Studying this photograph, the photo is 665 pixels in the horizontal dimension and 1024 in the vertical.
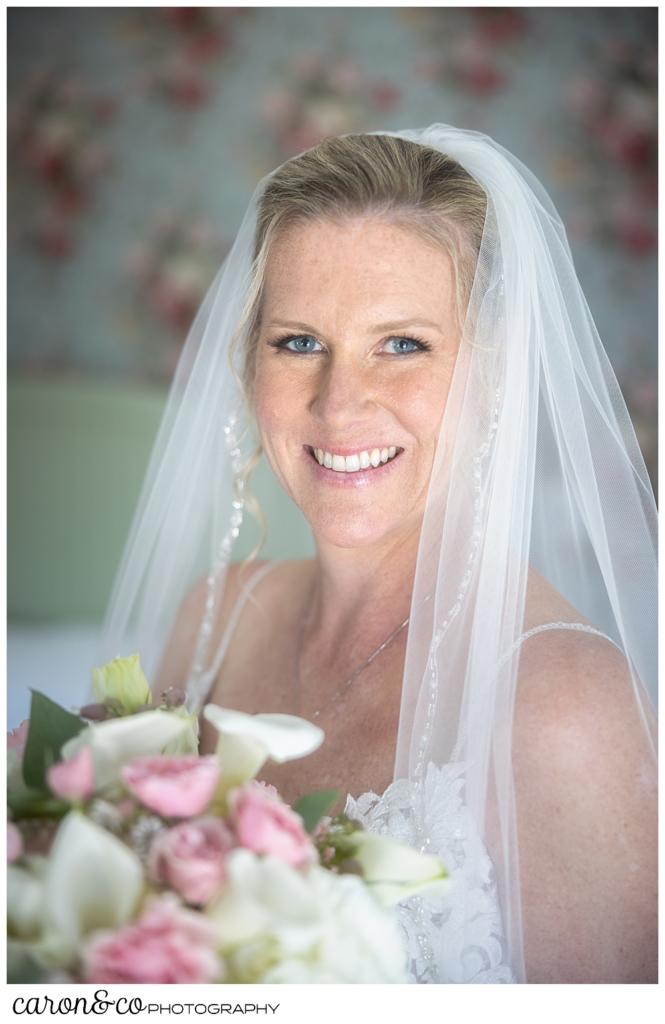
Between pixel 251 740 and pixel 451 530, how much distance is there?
584 millimetres

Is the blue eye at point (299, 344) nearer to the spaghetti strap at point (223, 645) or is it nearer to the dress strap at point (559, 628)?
the dress strap at point (559, 628)

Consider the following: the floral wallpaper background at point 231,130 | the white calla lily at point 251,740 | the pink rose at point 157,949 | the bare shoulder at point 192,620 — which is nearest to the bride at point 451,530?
the bare shoulder at point 192,620

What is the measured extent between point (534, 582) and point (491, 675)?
23 cm

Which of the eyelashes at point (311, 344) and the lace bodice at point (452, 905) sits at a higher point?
the eyelashes at point (311, 344)

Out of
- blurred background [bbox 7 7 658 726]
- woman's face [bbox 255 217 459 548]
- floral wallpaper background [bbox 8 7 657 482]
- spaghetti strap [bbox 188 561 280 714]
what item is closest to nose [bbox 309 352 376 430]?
woman's face [bbox 255 217 459 548]

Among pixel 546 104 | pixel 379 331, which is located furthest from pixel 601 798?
pixel 546 104

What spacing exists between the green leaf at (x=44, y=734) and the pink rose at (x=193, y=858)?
197mm

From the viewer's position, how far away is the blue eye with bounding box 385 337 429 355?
1.47m

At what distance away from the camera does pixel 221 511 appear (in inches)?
78.5

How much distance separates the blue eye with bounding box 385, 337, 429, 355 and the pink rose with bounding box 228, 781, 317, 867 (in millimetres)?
839

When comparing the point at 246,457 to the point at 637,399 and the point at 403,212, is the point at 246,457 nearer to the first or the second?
the point at 403,212

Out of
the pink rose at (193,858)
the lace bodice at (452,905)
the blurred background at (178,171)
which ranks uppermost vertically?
the blurred background at (178,171)

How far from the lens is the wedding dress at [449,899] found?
1.20m

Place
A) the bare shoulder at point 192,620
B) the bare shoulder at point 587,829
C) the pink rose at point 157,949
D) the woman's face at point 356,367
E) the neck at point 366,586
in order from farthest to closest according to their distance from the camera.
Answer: the bare shoulder at point 192,620, the neck at point 366,586, the woman's face at point 356,367, the bare shoulder at point 587,829, the pink rose at point 157,949
